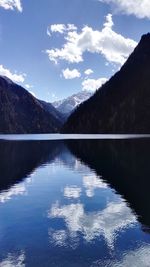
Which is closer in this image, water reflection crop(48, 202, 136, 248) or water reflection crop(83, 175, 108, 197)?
water reflection crop(48, 202, 136, 248)

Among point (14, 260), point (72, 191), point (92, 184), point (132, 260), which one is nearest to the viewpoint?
point (132, 260)

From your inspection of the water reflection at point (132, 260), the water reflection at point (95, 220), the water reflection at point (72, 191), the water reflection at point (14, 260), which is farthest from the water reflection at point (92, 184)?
the water reflection at point (14, 260)

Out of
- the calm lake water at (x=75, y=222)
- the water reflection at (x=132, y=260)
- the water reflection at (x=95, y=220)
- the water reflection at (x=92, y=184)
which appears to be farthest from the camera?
the water reflection at (x=92, y=184)

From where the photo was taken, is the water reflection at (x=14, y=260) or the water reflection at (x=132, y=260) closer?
the water reflection at (x=132, y=260)

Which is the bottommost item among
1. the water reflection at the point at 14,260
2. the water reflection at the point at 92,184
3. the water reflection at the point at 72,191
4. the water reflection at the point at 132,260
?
the water reflection at the point at 14,260

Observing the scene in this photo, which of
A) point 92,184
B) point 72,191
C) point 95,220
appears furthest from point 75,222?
point 92,184

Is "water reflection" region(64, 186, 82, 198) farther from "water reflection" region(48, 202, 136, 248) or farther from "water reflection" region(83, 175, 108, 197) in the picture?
"water reflection" region(48, 202, 136, 248)

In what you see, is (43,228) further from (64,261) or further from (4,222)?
(64,261)

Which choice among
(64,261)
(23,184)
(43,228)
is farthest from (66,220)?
(23,184)

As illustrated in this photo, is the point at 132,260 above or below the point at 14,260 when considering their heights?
above

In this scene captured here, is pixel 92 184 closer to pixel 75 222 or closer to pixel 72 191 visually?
pixel 72 191

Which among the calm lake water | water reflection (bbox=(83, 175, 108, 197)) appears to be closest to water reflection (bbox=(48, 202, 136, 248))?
the calm lake water

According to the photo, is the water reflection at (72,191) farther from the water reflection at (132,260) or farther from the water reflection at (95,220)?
the water reflection at (132,260)

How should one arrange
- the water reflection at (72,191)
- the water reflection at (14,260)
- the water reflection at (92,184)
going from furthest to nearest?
the water reflection at (92,184)
the water reflection at (72,191)
the water reflection at (14,260)
